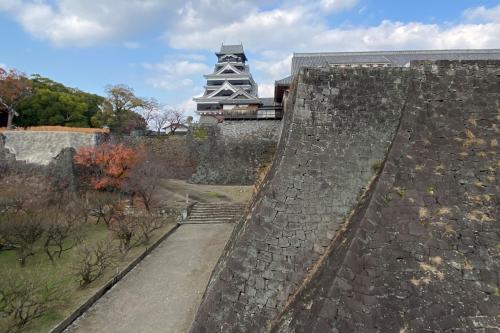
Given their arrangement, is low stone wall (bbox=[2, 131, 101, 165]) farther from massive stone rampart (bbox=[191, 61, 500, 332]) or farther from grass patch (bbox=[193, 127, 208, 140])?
massive stone rampart (bbox=[191, 61, 500, 332])

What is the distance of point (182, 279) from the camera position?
7.98m

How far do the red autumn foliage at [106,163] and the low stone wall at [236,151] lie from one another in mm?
5023

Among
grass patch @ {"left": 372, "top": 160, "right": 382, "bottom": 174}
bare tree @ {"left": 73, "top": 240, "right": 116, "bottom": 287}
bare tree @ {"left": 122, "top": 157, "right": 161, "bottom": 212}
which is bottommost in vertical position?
bare tree @ {"left": 73, "top": 240, "right": 116, "bottom": 287}

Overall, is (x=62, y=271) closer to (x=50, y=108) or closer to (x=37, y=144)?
(x=37, y=144)

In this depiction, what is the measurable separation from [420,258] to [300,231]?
1.65 m

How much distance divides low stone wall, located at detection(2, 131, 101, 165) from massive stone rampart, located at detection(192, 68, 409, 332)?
46.8ft

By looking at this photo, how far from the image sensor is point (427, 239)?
3967mm

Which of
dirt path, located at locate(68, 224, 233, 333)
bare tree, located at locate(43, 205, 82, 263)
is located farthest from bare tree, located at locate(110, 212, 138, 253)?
bare tree, located at locate(43, 205, 82, 263)

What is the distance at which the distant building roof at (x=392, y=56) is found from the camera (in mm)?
23844

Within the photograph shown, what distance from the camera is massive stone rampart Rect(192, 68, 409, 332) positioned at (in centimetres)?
457

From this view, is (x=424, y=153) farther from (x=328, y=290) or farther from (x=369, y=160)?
(x=328, y=290)

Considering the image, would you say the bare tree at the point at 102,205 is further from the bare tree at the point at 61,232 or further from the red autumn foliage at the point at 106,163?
the bare tree at the point at 61,232

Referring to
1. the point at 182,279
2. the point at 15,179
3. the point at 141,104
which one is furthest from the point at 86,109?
the point at 182,279

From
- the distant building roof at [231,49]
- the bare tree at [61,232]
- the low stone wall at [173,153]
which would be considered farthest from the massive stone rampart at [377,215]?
the distant building roof at [231,49]
